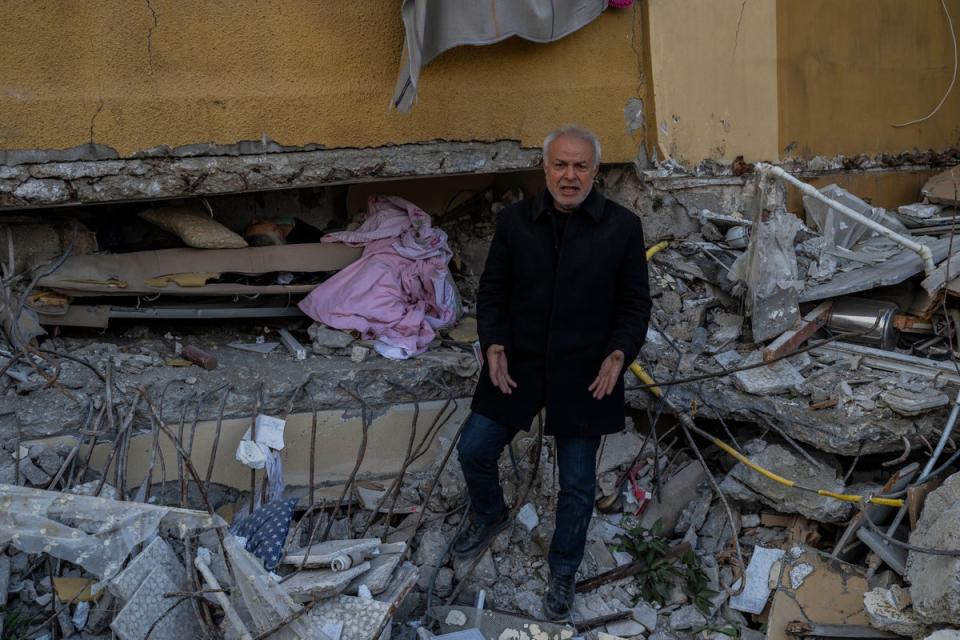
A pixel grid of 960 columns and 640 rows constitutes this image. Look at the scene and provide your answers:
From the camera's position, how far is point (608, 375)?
10.7 feet

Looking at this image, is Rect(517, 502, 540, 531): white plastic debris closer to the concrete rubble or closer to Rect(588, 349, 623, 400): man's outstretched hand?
the concrete rubble

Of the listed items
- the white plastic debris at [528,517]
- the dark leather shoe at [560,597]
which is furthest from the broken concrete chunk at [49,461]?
the dark leather shoe at [560,597]

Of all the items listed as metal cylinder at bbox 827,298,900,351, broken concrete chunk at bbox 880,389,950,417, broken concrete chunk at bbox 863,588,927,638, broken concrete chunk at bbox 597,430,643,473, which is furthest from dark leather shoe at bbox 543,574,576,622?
metal cylinder at bbox 827,298,900,351

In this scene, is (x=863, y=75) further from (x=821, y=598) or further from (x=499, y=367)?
(x=499, y=367)

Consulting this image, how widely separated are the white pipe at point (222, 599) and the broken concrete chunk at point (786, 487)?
2516 mm

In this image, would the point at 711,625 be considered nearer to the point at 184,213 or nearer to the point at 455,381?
the point at 455,381

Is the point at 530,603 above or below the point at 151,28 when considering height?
below

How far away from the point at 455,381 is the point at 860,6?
4332mm

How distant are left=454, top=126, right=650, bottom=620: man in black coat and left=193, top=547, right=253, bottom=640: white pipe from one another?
1.10 metres

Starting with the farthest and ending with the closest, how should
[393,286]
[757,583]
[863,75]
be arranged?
1. [863,75]
2. [393,286]
3. [757,583]

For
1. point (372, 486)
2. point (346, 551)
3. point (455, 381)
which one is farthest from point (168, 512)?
A: point (455, 381)

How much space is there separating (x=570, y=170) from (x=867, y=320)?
2.32 m

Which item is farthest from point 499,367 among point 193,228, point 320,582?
point 193,228

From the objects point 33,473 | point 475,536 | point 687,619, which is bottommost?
point 687,619
